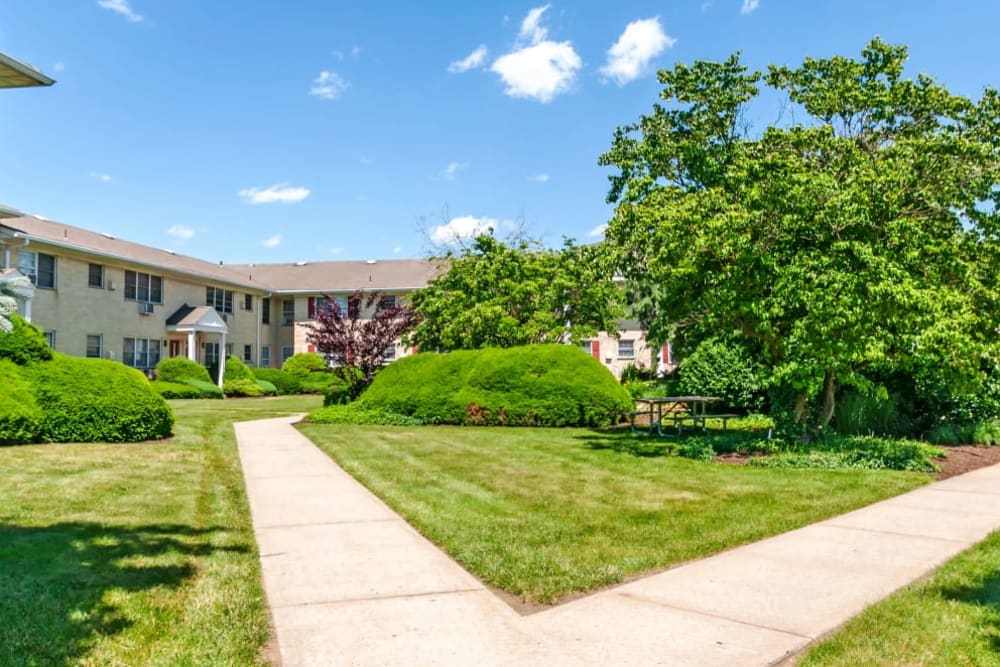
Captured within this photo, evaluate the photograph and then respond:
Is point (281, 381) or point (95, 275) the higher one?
point (95, 275)

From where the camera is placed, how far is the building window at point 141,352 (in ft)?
102

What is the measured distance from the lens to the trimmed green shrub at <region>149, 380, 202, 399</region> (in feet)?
90.1

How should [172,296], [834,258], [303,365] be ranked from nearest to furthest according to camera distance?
[834,258] → [172,296] → [303,365]

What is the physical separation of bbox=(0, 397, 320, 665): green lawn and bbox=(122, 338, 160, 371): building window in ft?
77.0

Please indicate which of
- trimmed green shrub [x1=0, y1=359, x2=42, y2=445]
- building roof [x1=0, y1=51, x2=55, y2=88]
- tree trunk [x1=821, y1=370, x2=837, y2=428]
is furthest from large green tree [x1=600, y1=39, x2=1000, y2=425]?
trimmed green shrub [x1=0, y1=359, x2=42, y2=445]

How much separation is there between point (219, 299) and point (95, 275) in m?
8.37

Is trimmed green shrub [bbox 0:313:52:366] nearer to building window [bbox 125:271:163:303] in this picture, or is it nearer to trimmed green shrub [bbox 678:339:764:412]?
trimmed green shrub [bbox 678:339:764:412]

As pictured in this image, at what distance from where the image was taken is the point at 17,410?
11.3 metres

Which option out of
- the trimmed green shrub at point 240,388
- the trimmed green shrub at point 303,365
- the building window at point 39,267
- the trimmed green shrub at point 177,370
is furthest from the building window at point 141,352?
the trimmed green shrub at point 303,365

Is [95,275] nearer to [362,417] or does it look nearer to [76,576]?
[362,417]

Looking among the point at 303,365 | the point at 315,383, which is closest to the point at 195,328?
the point at 303,365

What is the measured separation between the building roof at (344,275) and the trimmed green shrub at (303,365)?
4.79m

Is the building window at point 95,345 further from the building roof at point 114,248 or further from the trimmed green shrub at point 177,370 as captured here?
the building roof at point 114,248

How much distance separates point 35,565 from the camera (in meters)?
5.00
